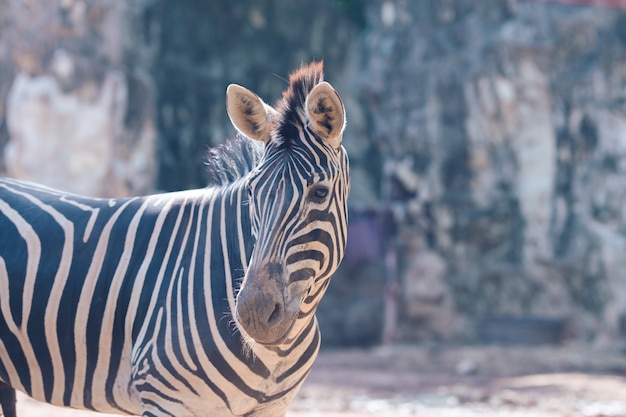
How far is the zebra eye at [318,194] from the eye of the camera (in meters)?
2.72

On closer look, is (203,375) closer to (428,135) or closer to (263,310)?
(263,310)

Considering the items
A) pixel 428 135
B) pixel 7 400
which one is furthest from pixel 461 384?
pixel 7 400

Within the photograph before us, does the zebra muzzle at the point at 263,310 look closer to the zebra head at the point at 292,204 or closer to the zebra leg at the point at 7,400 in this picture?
the zebra head at the point at 292,204

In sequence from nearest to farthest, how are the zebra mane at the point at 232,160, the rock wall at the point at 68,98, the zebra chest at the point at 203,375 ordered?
the zebra chest at the point at 203,375 < the zebra mane at the point at 232,160 < the rock wall at the point at 68,98

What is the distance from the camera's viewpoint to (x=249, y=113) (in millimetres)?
2951

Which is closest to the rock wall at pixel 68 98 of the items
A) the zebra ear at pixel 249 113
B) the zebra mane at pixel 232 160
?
the zebra mane at pixel 232 160

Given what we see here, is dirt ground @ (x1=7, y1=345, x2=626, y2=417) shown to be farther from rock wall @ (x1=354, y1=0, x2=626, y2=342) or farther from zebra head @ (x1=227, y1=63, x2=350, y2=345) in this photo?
zebra head @ (x1=227, y1=63, x2=350, y2=345)

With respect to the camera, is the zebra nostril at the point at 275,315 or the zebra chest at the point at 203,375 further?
the zebra chest at the point at 203,375

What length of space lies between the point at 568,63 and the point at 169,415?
11108 mm

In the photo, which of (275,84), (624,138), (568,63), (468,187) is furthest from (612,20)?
(275,84)

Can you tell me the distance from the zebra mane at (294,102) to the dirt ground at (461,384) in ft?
12.8

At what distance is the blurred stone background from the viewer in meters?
11.7

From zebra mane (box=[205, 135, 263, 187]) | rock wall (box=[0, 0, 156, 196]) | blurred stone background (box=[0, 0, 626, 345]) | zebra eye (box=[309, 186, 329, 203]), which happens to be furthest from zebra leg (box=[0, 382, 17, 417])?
rock wall (box=[0, 0, 156, 196])

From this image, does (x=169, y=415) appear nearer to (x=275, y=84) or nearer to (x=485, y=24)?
(x=485, y=24)
